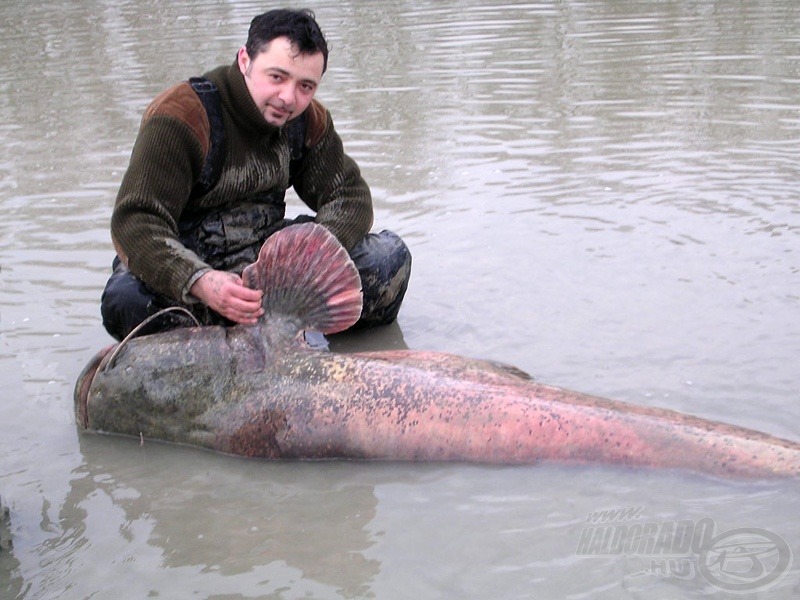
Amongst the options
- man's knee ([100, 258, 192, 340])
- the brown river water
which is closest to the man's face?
man's knee ([100, 258, 192, 340])

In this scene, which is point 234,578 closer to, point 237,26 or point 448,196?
point 448,196

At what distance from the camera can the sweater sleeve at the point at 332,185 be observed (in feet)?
14.3

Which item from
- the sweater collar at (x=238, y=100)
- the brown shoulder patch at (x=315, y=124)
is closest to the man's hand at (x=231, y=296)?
the sweater collar at (x=238, y=100)

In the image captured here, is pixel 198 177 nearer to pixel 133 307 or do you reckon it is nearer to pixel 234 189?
pixel 234 189

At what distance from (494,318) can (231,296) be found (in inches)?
52.3

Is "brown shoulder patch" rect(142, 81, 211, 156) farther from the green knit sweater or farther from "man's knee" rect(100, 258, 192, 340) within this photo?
"man's knee" rect(100, 258, 192, 340)

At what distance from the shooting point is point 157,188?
379 centimetres

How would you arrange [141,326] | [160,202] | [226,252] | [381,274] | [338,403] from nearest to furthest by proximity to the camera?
[338,403]
[141,326]
[160,202]
[226,252]
[381,274]

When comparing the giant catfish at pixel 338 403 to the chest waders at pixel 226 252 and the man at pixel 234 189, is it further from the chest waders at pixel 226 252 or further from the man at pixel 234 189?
the chest waders at pixel 226 252

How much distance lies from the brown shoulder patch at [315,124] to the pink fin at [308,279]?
2.90 feet

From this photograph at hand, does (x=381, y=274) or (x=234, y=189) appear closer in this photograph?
(x=234, y=189)

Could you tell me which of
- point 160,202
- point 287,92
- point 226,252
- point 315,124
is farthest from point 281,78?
point 226,252

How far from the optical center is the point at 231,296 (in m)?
3.55

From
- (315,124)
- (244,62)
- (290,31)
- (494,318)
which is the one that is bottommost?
(494,318)
